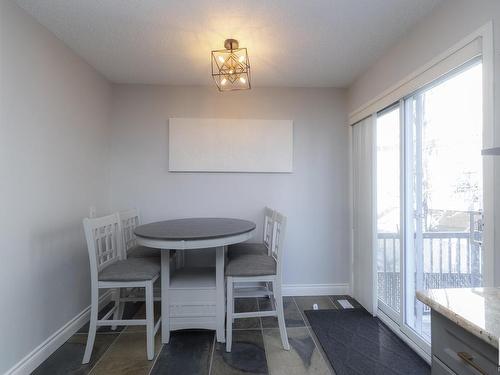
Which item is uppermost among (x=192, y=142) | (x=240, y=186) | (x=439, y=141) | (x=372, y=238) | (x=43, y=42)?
(x=43, y=42)

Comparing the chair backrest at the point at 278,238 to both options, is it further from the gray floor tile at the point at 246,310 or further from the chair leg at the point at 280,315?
the gray floor tile at the point at 246,310

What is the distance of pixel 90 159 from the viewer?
241 centimetres

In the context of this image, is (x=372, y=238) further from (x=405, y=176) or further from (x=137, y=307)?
(x=137, y=307)

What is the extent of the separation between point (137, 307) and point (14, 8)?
2.59 m

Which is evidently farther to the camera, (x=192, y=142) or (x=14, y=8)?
(x=192, y=142)

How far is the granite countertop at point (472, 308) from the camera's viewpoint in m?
0.63

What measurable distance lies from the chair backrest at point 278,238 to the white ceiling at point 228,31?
4.64 ft

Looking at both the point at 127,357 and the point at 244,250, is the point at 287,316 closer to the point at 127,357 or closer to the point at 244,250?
the point at 244,250

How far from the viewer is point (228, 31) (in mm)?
1828

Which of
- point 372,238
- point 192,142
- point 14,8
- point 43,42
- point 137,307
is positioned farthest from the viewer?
point 192,142

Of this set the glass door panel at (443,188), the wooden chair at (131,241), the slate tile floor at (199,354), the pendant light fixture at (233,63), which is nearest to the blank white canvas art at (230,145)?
the wooden chair at (131,241)

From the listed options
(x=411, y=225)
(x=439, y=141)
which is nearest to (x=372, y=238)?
(x=411, y=225)

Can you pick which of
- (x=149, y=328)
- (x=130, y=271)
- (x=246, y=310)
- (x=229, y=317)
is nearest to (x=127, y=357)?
(x=149, y=328)

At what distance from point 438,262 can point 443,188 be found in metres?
0.57
